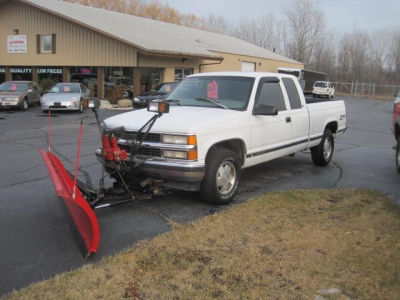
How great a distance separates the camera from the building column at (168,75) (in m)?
25.7

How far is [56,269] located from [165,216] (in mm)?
1739

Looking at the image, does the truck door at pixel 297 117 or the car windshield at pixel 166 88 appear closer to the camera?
the truck door at pixel 297 117

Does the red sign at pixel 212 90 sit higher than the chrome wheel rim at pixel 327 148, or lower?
higher

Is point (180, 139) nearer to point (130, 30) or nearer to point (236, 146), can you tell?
point (236, 146)

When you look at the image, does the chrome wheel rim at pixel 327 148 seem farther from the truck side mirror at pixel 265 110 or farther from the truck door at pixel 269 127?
the truck side mirror at pixel 265 110

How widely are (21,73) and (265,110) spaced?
27723 millimetres

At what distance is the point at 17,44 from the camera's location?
28.9 meters

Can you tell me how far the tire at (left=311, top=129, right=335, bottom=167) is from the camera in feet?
27.4

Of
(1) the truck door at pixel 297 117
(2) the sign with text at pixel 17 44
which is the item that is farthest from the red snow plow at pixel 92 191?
(2) the sign with text at pixel 17 44

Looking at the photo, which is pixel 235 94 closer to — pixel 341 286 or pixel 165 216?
pixel 165 216

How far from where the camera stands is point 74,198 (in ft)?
13.2

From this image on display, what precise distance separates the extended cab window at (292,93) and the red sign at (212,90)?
4.55 ft

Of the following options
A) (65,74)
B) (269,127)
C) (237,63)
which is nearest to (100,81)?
(65,74)

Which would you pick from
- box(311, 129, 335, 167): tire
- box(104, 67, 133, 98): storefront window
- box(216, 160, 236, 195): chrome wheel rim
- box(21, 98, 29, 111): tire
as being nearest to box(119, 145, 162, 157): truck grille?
box(216, 160, 236, 195): chrome wheel rim
